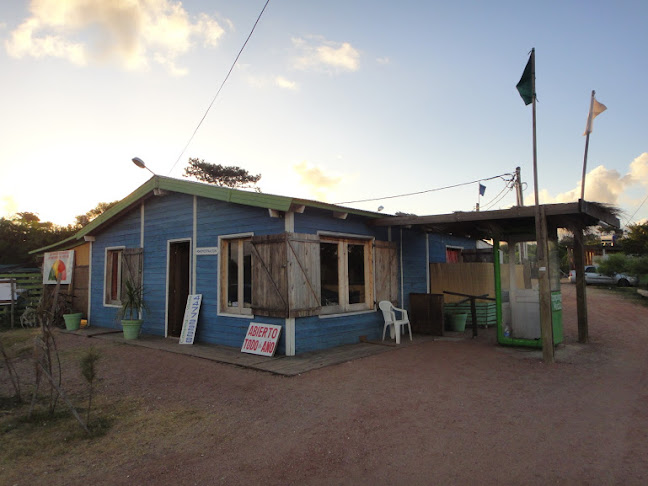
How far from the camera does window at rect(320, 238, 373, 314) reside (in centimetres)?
756

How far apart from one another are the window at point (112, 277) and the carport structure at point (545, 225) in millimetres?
6757

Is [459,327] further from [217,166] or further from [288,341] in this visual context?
[217,166]

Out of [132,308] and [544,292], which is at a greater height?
[544,292]

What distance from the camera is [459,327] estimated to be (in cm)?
959

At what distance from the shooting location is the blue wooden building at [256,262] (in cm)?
686

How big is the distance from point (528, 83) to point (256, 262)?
207 inches

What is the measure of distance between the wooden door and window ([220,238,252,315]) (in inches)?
58.2

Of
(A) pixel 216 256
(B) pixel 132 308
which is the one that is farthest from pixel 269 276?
(B) pixel 132 308

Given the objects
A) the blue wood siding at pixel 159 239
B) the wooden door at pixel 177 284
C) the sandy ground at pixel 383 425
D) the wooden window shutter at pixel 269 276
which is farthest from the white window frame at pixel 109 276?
the wooden window shutter at pixel 269 276

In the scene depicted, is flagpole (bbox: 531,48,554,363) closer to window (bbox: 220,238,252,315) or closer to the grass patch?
window (bbox: 220,238,252,315)

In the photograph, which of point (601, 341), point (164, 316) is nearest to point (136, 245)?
point (164, 316)

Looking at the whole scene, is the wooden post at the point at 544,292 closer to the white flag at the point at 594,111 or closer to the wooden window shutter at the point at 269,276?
the white flag at the point at 594,111

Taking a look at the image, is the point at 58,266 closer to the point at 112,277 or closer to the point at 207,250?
the point at 112,277

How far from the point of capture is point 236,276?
25.4 ft
